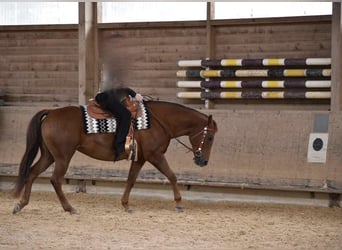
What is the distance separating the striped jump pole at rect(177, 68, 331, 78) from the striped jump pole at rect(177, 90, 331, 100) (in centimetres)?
28

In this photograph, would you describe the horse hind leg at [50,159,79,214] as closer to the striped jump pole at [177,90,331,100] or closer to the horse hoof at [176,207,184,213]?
the horse hoof at [176,207,184,213]

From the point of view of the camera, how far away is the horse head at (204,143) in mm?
10523

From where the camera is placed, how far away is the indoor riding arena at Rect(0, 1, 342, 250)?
9062 mm

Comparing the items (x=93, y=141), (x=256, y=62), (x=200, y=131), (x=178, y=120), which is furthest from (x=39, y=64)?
(x=200, y=131)

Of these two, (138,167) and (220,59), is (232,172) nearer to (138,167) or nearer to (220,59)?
(138,167)

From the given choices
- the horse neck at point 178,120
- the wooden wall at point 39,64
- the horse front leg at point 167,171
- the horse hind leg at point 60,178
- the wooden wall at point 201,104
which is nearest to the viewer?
the horse hind leg at point 60,178

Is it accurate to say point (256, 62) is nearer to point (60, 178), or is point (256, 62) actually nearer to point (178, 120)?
point (178, 120)

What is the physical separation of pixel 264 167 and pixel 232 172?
493mm

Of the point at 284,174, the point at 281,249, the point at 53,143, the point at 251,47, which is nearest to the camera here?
the point at 281,249

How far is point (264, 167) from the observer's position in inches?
442

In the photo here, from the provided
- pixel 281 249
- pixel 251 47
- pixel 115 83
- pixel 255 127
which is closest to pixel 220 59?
pixel 251 47

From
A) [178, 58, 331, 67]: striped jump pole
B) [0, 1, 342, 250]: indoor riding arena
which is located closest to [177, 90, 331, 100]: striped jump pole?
[0, 1, 342, 250]: indoor riding arena

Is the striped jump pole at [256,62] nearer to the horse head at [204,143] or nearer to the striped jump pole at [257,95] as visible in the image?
the striped jump pole at [257,95]

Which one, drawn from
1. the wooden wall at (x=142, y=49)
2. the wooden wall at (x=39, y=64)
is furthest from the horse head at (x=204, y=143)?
the wooden wall at (x=39, y=64)
